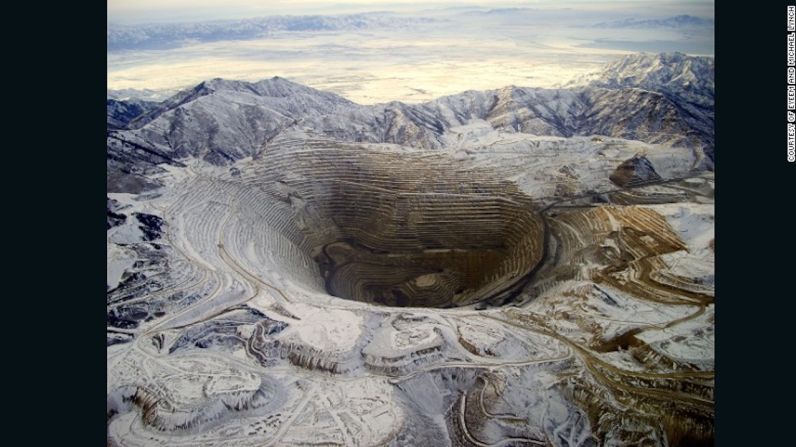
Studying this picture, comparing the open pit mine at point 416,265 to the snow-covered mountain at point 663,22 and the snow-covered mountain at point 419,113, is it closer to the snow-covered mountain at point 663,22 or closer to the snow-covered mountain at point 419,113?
the snow-covered mountain at point 419,113

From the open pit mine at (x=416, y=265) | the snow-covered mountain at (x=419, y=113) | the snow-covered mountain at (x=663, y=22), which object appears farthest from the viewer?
the snow-covered mountain at (x=419, y=113)

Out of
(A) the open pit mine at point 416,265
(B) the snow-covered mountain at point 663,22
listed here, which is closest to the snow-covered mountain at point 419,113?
(A) the open pit mine at point 416,265

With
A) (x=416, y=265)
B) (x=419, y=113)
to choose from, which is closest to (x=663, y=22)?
(x=419, y=113)

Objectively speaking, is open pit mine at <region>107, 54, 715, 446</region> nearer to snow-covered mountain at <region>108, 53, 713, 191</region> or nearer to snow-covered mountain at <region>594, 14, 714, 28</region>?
snow-covered mountain at <region>108, 53, 713, 191</region>

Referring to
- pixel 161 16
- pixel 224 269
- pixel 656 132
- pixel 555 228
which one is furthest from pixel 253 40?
pixel 656 132

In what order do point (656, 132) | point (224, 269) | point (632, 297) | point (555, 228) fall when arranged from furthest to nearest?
1. point (656, 132)
2. point (555, 228)
3. point (224, 269)
4. point (632, 297)

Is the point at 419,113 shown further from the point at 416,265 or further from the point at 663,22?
the point at 663,22

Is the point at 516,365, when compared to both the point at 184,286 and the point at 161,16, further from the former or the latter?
the point at 161,16
